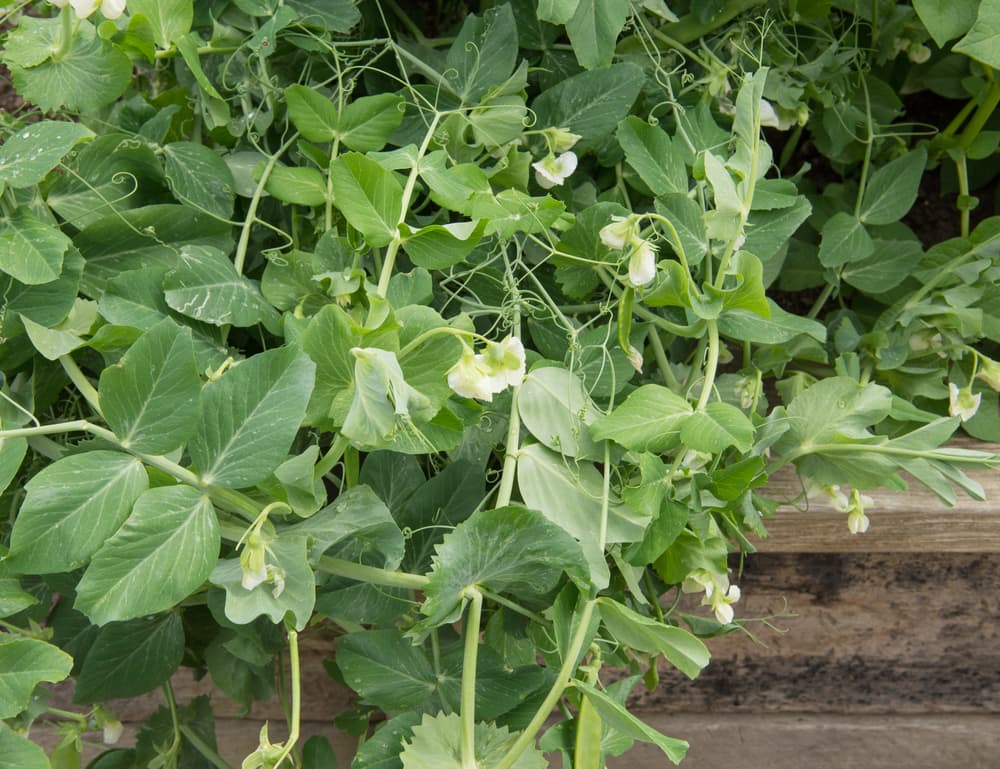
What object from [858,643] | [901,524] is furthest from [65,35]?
[858,643]

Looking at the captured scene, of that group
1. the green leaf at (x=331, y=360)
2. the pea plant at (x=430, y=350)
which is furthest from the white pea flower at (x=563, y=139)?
the green leaf at (x=331, y=360)

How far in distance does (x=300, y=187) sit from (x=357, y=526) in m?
0.21

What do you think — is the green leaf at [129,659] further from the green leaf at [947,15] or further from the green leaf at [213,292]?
the green leaf at [947,15]

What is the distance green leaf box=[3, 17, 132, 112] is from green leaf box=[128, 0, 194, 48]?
0.03 m

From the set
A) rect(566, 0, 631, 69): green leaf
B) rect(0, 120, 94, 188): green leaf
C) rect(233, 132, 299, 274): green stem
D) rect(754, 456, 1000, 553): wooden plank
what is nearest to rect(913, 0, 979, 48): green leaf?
rect(566, 0, 631, 69): green leaf

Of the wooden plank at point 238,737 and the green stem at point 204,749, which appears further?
the wooden plank at point 238,737

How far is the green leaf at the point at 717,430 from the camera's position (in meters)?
0.46

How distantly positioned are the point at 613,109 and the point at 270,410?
309mm

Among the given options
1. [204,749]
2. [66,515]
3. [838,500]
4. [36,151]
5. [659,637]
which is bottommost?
[204,749]

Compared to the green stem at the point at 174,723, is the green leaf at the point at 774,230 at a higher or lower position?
higher

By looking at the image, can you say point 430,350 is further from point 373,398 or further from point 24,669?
point 24,669

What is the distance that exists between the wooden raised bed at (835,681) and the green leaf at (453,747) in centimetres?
34

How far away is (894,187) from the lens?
0.70 metres

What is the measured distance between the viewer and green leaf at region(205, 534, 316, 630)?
392mm
